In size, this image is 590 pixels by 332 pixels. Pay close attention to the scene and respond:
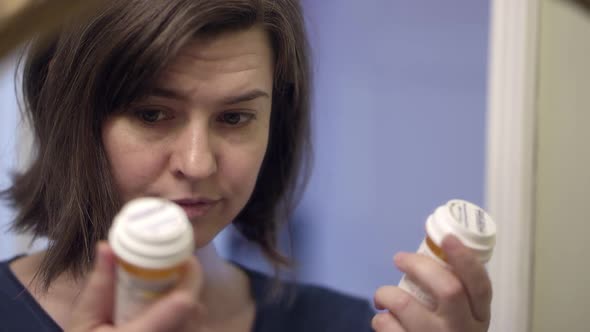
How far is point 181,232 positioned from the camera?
0.34 metres

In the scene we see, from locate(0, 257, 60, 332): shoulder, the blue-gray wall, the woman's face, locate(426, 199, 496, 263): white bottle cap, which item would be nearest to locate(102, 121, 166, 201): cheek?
the woman's face

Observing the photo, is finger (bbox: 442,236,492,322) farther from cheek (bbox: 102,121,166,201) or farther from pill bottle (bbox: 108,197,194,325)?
cheek (bbox: 102,121,166,201)

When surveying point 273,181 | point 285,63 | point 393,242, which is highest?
point 285,63

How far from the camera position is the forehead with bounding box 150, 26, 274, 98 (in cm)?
55

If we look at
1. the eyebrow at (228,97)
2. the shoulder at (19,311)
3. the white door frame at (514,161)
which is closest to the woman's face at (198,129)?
the eyebrow at (228,97)

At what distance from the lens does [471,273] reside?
43cm

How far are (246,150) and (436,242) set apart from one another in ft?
0.85

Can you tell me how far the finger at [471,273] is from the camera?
420 mm

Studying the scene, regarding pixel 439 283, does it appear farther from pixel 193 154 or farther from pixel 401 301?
pixel 193 154

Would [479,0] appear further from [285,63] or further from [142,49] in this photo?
[142,49]

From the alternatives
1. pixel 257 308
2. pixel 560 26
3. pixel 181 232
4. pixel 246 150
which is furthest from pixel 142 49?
pixel 560 26

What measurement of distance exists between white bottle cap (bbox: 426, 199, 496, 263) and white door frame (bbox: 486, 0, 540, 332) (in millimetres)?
348

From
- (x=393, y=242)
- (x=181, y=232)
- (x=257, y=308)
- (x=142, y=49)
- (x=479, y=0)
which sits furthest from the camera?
(x=393, y=242)

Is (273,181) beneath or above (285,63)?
beneath
